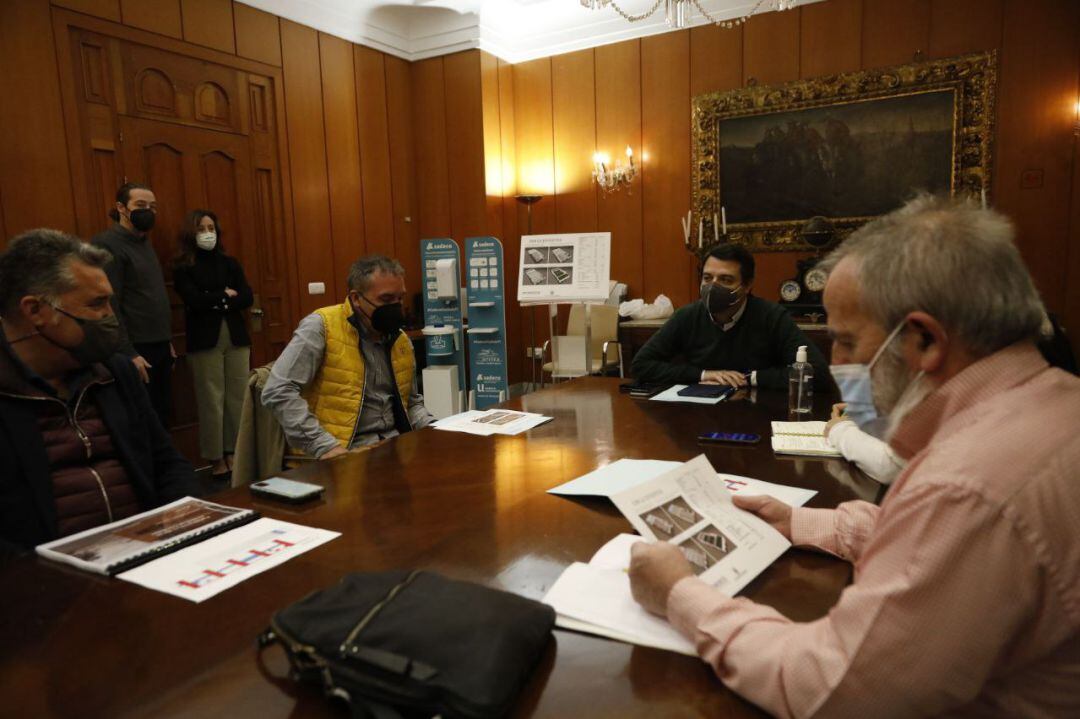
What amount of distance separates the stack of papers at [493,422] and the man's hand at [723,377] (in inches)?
33.1

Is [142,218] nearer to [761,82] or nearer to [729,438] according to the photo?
[729,438]

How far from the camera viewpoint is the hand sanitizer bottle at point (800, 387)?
2391mm

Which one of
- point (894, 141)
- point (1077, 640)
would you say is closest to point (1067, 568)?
point (1077, 640)

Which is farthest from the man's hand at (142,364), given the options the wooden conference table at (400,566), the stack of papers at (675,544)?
the stack of papers at (675,544)

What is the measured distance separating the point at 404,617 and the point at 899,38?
5992mm

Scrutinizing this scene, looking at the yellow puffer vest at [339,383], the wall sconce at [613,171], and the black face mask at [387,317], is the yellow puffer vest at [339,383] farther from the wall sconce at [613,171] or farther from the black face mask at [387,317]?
the wall sconce at [613,171]

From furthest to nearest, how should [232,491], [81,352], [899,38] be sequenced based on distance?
[899,38] → [81,352] → [232,491]

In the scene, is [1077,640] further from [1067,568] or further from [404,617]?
[404,617]

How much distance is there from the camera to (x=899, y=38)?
5.34m

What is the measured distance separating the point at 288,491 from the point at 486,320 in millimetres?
3795

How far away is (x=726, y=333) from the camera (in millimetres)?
3207

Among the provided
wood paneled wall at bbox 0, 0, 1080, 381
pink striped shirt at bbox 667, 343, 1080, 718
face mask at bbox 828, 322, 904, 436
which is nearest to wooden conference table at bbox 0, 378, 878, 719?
pink striped shirt at bbox 667, 343, 1080, 718

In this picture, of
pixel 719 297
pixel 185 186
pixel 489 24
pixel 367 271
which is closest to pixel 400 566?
pixel 367 271

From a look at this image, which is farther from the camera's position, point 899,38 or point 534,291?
point 899,38
